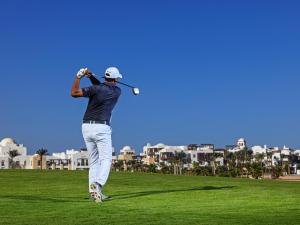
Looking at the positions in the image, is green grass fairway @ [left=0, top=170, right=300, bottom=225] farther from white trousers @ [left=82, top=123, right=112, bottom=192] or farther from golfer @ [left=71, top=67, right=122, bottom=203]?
golfer @ [left=71, top=67, right=122, bottom=203]

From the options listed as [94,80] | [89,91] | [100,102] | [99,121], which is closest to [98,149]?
[99,121]

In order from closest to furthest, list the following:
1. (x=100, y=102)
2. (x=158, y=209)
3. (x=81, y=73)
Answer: (x=158, y=209) < (x=81, y=73) < (x=100, y=102)

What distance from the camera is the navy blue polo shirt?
1118cm

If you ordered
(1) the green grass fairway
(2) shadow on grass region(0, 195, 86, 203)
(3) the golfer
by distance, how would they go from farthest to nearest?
(3) the golfer
(2) shadow on grass region(0, 195, 86, 203)
(1) the green grass fairway

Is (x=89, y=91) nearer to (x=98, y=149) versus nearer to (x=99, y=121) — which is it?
(x=99, y=121)

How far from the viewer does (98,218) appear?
768 cm

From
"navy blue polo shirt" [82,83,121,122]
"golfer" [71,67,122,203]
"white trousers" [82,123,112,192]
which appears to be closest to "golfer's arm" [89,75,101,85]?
"golfer" [71,67,122,203]

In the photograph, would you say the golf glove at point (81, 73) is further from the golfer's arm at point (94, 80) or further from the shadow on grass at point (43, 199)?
the shadow on grass at point (43, 199)

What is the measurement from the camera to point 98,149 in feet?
37.2

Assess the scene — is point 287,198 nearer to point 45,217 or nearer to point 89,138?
point 89,138

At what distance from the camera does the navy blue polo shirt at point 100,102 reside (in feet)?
36.7

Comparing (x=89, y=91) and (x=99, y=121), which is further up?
(x=89, y=91)

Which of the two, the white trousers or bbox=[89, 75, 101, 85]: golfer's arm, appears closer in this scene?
the white trousers

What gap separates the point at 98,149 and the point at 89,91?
1118mm
